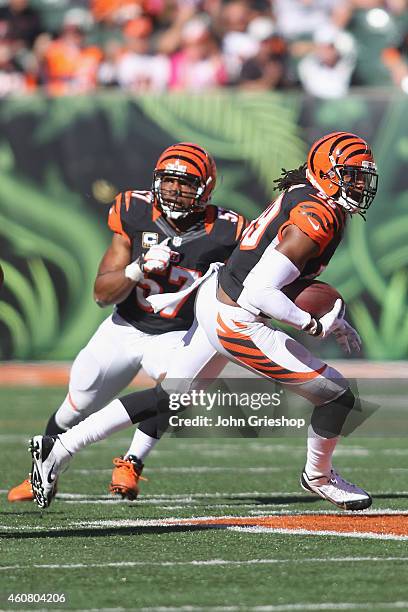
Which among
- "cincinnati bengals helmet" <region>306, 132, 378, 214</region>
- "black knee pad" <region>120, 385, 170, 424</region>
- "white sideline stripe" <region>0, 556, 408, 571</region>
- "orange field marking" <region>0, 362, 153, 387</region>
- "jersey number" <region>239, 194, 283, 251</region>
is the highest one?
"cincinnati bengals helmet" <region>306, 132, 378, 214</region>

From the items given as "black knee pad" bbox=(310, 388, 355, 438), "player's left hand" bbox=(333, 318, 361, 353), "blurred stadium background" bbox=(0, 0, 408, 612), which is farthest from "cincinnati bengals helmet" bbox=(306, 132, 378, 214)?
"blurred stadium background" bbox=(0, 0, 408, 612)

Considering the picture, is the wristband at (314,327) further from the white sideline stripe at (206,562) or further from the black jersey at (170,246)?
the white sideline stripe at (206,562)

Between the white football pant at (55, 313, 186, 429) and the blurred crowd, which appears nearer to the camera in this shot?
the white football pant at (55, 313, 186, 429)

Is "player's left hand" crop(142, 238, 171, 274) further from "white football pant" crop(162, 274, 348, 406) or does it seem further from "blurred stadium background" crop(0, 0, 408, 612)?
"blurred stadium background" crop(0, 0, 408, 612)

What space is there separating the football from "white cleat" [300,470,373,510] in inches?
28.3

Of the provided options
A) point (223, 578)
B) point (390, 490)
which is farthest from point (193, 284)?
point (223, 578)

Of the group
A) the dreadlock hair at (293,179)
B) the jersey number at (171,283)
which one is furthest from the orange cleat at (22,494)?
the dreadlock hair at (293,179)

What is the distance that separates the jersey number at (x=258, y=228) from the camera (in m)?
5.23

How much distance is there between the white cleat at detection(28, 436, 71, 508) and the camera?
5.02 m

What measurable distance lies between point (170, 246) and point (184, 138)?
5958mm

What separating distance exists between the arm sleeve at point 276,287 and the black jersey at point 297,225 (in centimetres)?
4

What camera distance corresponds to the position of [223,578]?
13.0ft

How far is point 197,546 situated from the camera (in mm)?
4559

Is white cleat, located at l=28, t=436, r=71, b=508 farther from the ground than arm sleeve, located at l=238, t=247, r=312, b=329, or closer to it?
closer to it
